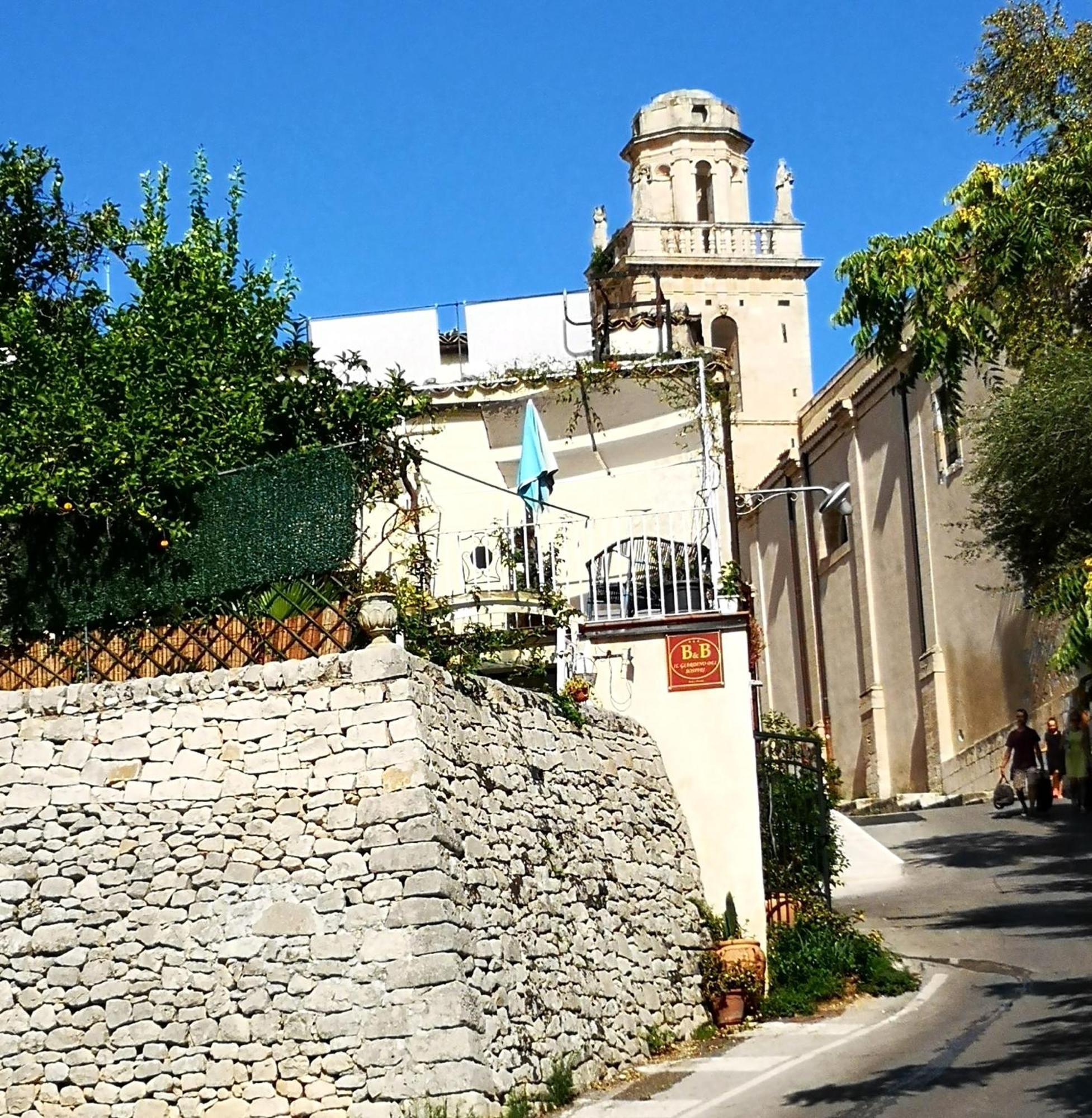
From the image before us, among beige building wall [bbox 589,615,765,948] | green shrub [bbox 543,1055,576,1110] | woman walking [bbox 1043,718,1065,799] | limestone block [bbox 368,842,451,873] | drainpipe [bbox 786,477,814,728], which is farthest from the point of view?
drainpipe [bbox 786,477,814,728]

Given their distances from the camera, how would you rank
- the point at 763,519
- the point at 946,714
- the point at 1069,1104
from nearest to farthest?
the point at 1069,1104
the point at 946,714
the point at 763,519

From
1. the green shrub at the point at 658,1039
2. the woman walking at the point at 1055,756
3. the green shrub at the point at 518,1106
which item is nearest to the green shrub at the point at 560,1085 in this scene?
the green shrub at the point at 518,1106

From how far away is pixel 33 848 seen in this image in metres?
13.8

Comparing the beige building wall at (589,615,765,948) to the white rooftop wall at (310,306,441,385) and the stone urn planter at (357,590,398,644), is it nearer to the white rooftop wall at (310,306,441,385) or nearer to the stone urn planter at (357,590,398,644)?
the stone urn planter at (357,590,398,644)

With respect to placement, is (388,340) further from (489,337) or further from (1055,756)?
(1055,756)

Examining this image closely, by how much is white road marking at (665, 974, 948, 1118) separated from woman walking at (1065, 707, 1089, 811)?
1191cm

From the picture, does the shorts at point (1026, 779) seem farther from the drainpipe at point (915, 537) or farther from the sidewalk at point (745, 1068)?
the sidewalk at point (745, 1068)

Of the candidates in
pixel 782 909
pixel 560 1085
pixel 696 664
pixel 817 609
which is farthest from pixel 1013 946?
pixel 817 609

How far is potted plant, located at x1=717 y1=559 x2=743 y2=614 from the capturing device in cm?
1712

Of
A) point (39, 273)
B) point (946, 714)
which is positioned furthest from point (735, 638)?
point (946, 714)

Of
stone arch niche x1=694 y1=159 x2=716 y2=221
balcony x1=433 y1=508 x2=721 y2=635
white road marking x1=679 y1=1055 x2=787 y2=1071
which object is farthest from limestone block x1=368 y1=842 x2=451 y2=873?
stone arch niche x1=694 y1=159 x2=716 y2=221

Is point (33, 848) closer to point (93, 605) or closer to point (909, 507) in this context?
point (93, 605)

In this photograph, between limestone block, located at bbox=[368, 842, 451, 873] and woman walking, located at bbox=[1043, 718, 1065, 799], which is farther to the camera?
woman walking, located at bbox=[1043, 718, 1065, 799]

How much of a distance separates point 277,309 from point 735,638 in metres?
5.69
